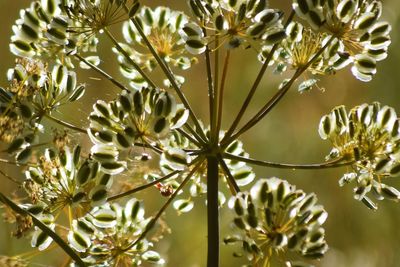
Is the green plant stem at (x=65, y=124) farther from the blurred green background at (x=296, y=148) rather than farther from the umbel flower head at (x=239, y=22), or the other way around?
the blurred green background at (x=296, y=148)

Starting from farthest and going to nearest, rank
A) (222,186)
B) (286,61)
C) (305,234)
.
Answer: (222,186) → (286,61) → (305,234)

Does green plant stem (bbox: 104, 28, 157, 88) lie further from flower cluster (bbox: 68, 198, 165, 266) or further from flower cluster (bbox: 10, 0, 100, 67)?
flower cluster (bbox: 68, 198, 165, 266)

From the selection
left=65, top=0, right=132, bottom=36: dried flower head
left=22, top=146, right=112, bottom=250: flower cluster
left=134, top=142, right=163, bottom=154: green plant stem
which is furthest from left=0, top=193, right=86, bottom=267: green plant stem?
left=65, top=0, right=132, bottom=36: dried flower head

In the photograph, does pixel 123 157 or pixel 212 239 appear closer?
pixel 212 239

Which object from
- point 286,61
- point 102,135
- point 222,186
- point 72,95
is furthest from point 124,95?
point 222,186

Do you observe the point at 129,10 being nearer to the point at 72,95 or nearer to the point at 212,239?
the point at 72,95

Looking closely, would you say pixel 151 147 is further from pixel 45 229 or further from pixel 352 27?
pixel 352 27

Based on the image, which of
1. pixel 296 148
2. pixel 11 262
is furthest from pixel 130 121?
pixel 296 148
